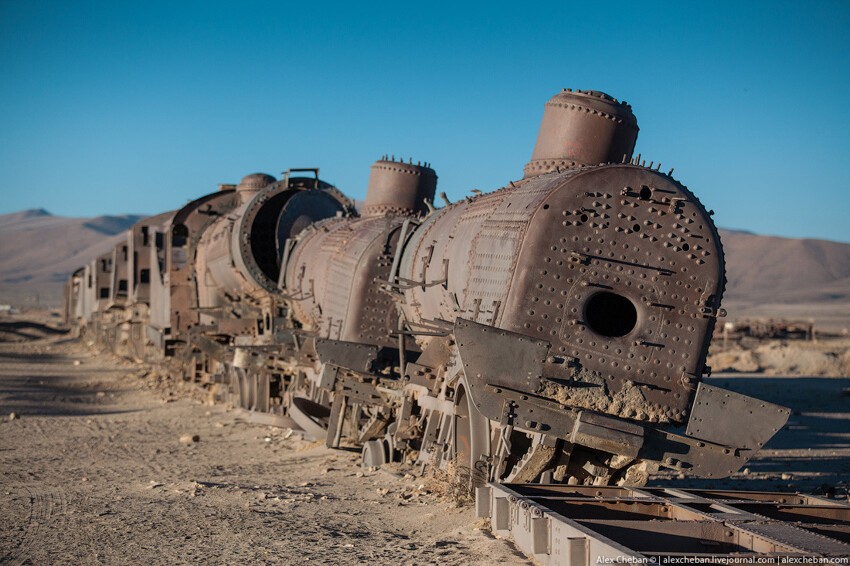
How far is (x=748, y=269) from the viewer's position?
447 feet

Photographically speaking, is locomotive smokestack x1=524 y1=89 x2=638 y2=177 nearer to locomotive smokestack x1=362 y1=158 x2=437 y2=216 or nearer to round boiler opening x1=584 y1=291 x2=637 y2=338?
round boiler opening x1=584 y1=291 x2=637 y2=338

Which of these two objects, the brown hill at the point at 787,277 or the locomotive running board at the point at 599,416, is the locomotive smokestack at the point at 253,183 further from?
the brown hill at the point at 787,277

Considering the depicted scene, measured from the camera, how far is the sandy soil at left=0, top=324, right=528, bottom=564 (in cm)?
676

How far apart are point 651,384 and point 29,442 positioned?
959 cm

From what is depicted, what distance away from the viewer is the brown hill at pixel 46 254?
444 feet

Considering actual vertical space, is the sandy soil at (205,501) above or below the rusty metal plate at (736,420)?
below

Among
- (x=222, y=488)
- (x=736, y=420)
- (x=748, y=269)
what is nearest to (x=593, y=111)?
(x=736, y=420)

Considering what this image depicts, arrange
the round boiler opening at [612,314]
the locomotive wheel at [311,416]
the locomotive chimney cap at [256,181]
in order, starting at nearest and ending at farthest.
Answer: the round boiler opening at [612,314]
the locomotive wheel at [311,416]
the locomotive chimney cap at [256,181]

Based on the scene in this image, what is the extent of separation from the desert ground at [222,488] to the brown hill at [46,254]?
353ft

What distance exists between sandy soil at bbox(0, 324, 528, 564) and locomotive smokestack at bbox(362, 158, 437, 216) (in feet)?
13.0

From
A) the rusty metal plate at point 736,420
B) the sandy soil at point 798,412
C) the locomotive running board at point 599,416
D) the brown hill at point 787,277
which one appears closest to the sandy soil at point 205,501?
the locomotive running board at point 599,416

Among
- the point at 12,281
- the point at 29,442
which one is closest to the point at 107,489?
the point at 29,442

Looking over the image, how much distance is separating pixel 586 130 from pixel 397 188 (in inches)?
220

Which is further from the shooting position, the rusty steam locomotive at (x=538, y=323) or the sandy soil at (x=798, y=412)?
→ the sandy soil at (x=798, y=412)
